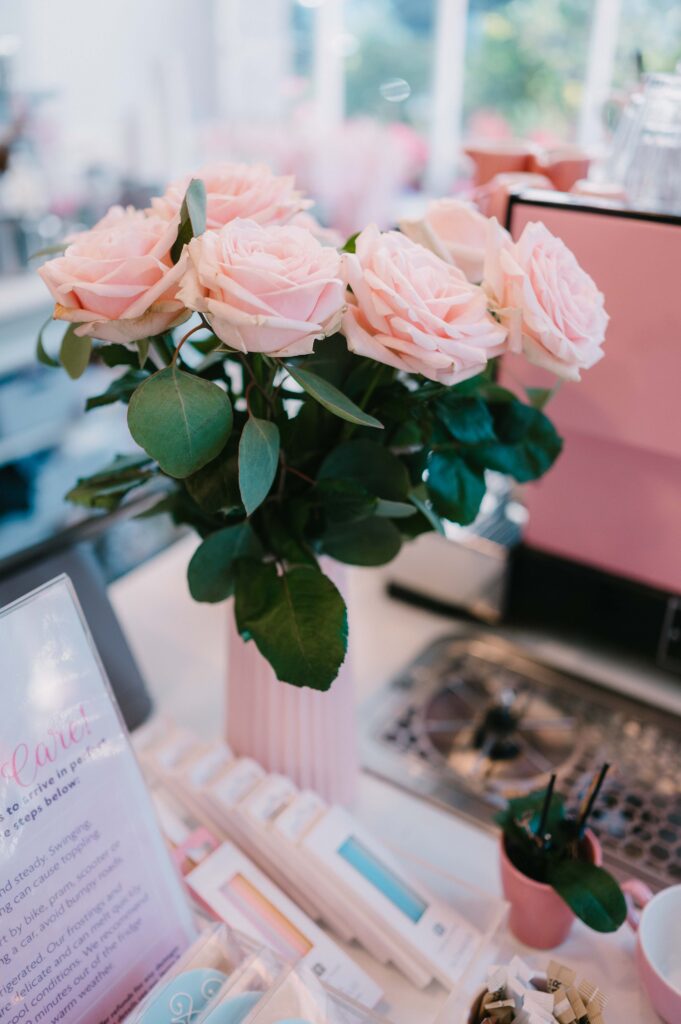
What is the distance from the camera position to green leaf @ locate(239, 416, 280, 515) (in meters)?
0.47

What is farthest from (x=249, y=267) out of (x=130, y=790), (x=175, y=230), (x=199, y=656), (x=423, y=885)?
(x=199, y=656)

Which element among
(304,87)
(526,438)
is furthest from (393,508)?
(304,87)

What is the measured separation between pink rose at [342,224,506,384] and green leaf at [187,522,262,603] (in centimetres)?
16

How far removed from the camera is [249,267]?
0.44m

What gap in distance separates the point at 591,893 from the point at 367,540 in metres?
0.27

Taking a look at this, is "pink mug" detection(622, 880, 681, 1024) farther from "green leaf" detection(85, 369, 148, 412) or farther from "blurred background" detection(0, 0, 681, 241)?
"blurred background" detection(0, 0, 681, 241)

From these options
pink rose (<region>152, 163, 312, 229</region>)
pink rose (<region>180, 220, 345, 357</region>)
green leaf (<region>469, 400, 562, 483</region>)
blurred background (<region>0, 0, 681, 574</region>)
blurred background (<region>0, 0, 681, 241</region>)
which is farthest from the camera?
blurred background (<region>0, 0, 681, 241</region>)

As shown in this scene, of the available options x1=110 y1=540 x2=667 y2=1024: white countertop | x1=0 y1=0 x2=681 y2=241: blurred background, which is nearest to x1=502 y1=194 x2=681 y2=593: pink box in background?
x1=110 y1=540 x2=667 y2=1024: white countertop

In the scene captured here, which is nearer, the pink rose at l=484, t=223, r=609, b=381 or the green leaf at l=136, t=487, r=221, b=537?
the pink rose at l=484, t=223, r=609, b=381

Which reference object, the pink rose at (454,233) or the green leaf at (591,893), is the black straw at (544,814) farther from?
the pink rose at (454,233)

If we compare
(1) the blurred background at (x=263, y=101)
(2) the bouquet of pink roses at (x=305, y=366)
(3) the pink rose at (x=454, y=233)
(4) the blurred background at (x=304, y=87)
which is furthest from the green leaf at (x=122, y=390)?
(4) the blurred background at (x=304, y=87)

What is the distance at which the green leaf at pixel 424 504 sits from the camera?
583 millimetres

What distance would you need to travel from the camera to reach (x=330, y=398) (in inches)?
19.3

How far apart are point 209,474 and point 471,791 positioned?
0.39 m
